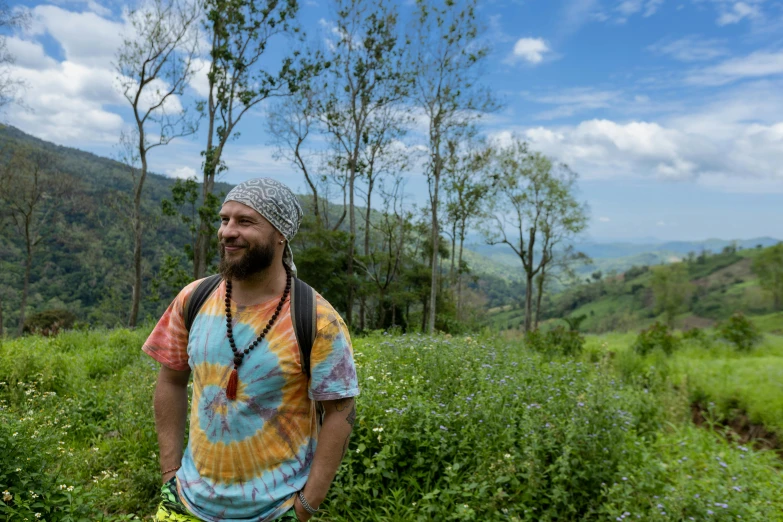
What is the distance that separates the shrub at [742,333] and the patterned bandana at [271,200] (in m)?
12.1

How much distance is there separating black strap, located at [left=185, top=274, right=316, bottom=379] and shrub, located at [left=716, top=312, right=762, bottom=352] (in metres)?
12.1

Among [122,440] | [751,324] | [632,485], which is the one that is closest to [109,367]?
[122,440]

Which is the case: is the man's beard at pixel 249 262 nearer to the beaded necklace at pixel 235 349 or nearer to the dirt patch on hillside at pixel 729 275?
the beaded necklace at pixel 235 349

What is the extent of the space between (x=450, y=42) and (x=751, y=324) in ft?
48.4

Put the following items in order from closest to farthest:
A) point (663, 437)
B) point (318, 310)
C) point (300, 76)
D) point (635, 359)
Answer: point (318, 310) → point (663, 437) → point (635, 359) → point (300, 76)

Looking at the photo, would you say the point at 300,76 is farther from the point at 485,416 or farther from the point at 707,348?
the point at 485,416

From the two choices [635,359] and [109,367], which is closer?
[109,367]

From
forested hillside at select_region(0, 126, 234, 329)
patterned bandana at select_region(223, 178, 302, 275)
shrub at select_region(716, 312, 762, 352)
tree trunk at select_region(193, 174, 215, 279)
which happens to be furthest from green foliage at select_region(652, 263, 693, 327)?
patterned bandana at select_region(223, 178, 302, 275)

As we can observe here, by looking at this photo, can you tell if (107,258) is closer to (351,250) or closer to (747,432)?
(351,250)

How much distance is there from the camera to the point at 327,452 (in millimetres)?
1849

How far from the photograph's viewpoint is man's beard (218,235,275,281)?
1.88 m

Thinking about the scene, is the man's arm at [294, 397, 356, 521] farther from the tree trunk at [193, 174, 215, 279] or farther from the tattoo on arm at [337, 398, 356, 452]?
the tree trunk at [193, 174, 215, 279]

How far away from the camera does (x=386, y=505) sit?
402 cm

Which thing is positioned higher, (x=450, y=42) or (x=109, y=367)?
(x=450, y=42)
